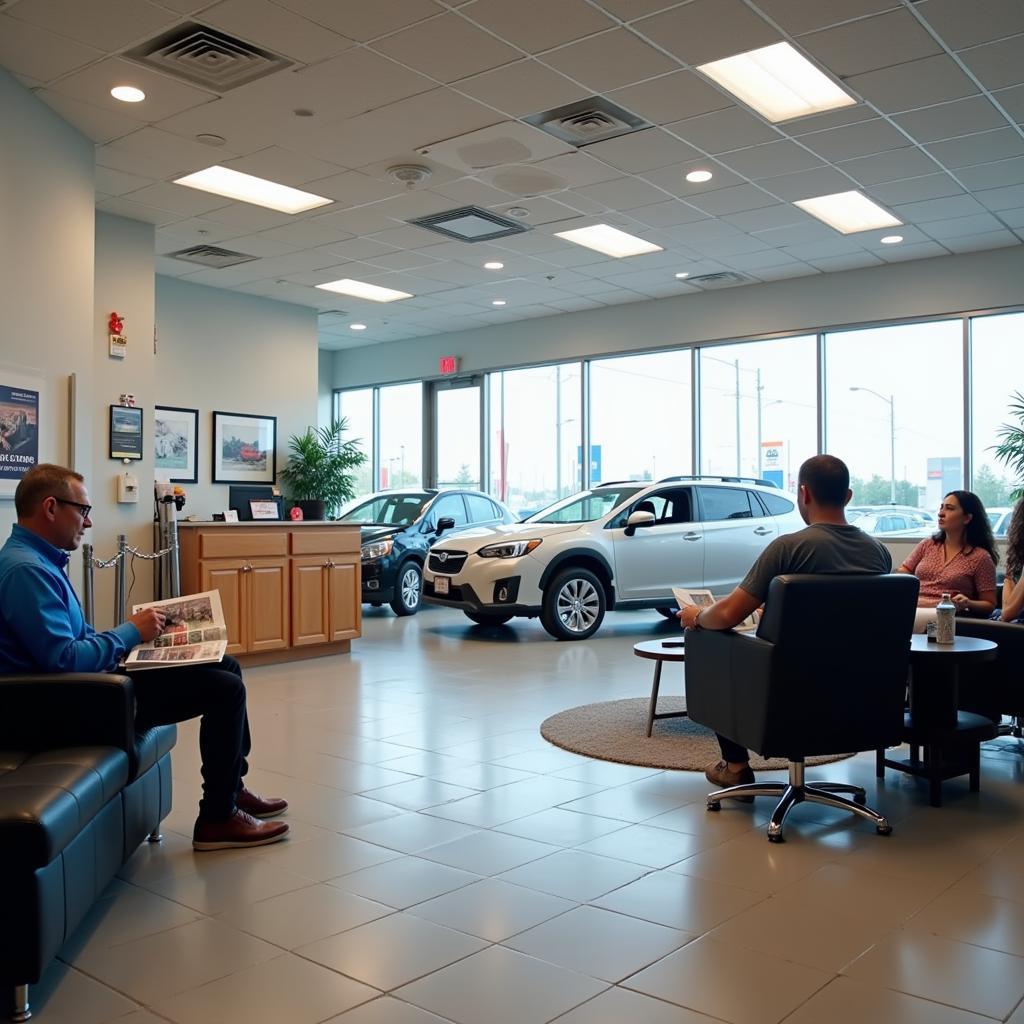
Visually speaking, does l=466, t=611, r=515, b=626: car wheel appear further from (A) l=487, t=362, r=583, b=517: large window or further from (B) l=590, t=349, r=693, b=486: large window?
(A) l=487, t=362, r=583, b=517: large window

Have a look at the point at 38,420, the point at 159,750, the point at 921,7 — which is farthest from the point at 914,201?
the point at 159,750

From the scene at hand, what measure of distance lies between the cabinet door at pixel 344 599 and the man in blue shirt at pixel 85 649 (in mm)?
4136

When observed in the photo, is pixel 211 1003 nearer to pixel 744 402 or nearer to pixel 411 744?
pixel 411 744

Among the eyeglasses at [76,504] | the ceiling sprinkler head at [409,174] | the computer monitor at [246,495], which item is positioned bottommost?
the eyeglasses at [76,504]

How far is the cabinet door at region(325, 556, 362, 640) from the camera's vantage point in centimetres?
754

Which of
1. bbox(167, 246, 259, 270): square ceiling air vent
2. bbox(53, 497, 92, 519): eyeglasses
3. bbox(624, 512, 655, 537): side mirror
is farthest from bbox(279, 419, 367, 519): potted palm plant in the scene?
bbox(53, 497, 92, 519): eyeglasses

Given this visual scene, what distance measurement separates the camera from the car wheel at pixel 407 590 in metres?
10.0

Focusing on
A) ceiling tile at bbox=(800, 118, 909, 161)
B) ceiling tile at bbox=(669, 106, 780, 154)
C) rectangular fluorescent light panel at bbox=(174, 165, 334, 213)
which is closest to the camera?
ceiling tile at bbox=(669, 106, 780, 154)

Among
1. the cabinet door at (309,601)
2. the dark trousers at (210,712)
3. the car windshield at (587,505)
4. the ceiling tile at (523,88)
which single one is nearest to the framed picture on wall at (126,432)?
the cabinet door at (309,601)

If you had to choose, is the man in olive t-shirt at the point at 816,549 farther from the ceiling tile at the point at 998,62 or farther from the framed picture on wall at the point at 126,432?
the framed picture on wall at the point at 126,432

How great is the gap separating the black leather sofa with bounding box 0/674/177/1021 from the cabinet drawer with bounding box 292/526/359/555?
13.9ft

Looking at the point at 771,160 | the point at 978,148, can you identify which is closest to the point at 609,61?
the point at 771,160

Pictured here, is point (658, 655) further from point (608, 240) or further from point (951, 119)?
point (608, 240)

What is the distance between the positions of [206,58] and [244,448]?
5.80m
